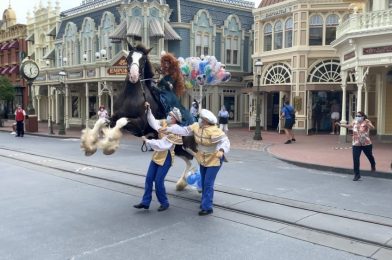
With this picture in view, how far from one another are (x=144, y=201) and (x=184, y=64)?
528 centimetres

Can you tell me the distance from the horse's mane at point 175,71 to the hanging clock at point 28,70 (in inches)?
850

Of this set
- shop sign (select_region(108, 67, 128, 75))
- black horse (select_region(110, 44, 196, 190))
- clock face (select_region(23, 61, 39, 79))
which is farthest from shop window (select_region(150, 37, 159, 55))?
black horse (select_region(110, 44, 196, 190))

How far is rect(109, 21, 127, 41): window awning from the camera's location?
25.6 metres

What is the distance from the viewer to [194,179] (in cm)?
816

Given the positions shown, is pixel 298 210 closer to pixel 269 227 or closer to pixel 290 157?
pixel 269 227

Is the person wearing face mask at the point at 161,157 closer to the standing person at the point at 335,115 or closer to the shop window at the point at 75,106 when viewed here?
the standing person at the point at 335,115

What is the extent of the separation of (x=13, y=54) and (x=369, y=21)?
3809cm

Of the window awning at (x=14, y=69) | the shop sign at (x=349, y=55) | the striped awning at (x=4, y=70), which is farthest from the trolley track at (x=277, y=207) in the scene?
the striped awning at (x=4, y=70)

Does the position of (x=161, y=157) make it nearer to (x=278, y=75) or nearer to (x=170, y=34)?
(x=278, y=75)

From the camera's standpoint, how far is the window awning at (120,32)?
2557cm

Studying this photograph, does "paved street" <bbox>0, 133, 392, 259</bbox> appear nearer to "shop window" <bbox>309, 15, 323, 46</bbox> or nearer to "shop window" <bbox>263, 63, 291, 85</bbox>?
"shop window" <bbox>263, 63, 291, 85</bbox>

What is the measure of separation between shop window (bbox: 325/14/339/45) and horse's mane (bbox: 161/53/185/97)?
59.3ft

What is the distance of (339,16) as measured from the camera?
2325 cm

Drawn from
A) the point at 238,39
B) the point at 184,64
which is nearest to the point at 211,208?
the point at 184,64
